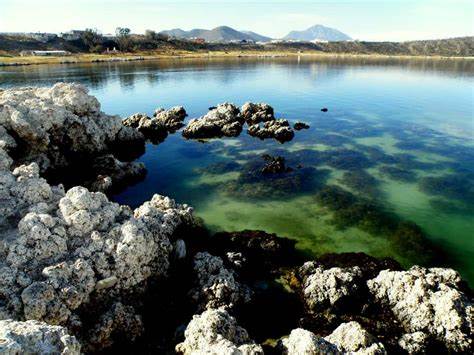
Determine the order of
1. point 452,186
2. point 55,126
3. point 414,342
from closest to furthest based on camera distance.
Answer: point 414,342 < point 55,126 < point 452,186

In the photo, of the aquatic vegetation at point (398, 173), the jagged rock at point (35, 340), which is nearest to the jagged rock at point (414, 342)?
the jagged rock at point (35, 340)

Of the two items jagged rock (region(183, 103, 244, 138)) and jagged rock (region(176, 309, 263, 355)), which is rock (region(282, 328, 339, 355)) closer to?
jagged rock (region(176, 309, 263, 355))

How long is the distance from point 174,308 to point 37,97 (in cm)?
3091

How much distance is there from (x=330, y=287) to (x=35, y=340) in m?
13.4

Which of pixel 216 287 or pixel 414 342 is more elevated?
pixel 216 287

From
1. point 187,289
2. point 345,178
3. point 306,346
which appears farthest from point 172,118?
point 306,346

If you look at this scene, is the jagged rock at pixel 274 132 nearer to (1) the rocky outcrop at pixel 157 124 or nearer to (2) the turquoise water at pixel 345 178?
(2) the turquoise water at pixel 345 178

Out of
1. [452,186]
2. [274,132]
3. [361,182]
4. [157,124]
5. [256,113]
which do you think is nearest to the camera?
[452,186]

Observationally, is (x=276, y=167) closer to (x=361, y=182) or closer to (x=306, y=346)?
(x=361, y=182)

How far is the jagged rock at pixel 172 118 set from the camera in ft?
181

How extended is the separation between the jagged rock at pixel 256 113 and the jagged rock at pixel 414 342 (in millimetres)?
44715

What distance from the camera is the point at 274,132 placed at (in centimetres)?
4994

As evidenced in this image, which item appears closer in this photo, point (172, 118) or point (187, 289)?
point (187, 289)

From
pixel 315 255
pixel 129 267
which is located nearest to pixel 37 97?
pixel 129 267
